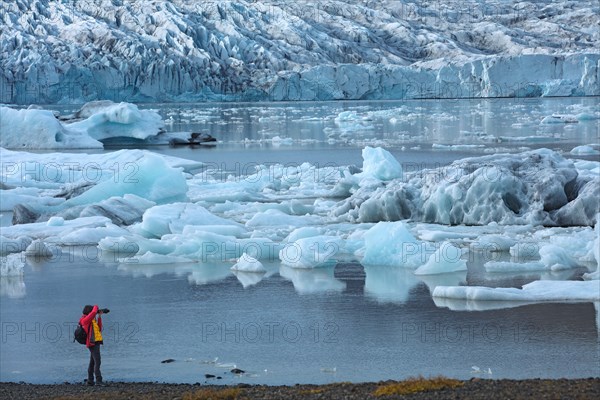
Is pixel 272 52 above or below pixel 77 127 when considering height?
above

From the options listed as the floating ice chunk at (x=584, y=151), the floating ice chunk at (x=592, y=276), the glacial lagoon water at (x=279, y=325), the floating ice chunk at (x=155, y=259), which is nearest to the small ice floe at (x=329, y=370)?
the glacial lagoon water at (x=279, y=325)

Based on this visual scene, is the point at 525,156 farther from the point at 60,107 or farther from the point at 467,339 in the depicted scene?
the point at 60,107

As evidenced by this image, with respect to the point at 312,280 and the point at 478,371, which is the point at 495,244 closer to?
the point at 312,280

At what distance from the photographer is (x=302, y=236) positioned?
11.5 m

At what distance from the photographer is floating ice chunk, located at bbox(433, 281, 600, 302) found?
8288 millimetres

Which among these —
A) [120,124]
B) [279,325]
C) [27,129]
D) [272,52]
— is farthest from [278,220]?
[272,52]

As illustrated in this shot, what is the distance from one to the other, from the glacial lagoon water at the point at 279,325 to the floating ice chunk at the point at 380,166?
20.4ft

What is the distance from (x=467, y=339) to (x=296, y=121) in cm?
3603

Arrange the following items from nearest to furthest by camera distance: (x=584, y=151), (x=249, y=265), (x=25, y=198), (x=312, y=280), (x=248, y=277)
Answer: (x=312, y=280), (x=248, y=277), (x=249, y=265), (x=25, y=198), (x=584, y=151)

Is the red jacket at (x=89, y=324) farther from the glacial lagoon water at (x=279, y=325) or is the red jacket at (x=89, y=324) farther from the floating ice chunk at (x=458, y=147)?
the floating ice chunk at (x=458, y=147)

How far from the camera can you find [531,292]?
8.44 m

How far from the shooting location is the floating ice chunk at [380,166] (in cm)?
1659

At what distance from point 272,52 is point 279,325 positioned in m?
61.5

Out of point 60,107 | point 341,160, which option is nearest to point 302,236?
point 341,160
